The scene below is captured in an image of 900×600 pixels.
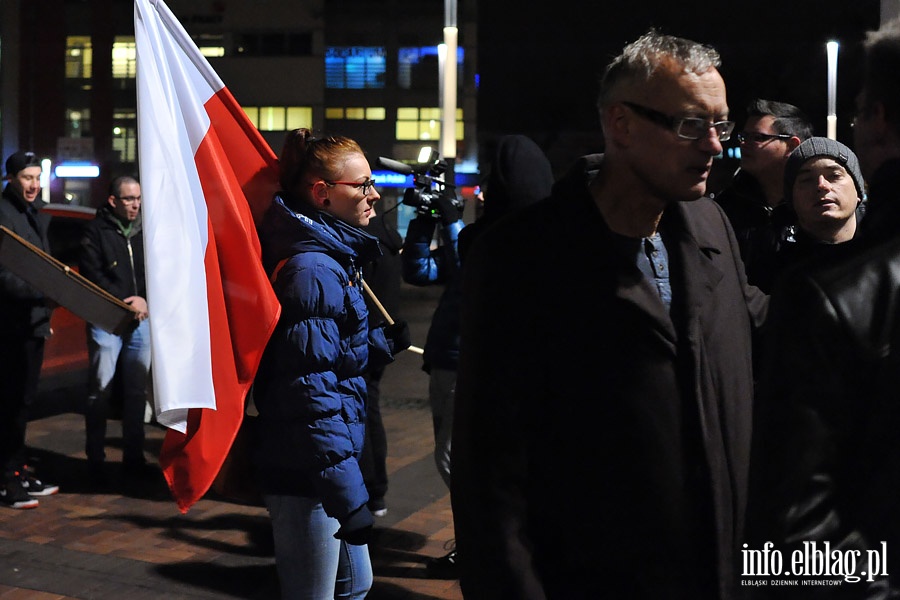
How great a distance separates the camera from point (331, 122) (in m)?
62.0

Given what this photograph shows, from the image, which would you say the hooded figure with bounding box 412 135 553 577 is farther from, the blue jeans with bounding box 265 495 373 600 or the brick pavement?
the blue jeans with bounding box 265 495 373 600

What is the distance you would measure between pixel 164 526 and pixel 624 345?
457 centimetres

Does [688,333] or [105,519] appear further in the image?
[105,519]

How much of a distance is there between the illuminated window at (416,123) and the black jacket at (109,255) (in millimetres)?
53918

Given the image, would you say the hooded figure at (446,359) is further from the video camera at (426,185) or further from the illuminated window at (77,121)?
the illuminated window at (77,121)

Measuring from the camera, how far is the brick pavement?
502 centimetres

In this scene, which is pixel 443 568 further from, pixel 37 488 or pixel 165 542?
pixel 37 488

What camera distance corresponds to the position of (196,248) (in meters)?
3.75

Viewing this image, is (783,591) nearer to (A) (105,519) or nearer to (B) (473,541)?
(B) (473,541)

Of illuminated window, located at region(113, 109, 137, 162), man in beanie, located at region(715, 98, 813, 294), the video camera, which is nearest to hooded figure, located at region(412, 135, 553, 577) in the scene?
the video camera

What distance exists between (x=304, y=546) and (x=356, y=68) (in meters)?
59.3

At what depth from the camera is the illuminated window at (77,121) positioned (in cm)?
5397

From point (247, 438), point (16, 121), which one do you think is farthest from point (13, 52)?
point (247, 438)

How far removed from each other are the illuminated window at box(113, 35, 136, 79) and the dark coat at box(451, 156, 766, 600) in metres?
59.2
